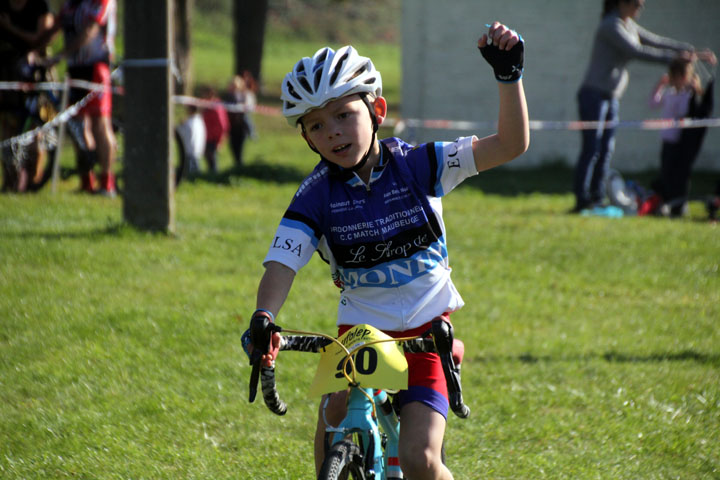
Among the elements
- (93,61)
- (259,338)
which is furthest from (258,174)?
(259,338)

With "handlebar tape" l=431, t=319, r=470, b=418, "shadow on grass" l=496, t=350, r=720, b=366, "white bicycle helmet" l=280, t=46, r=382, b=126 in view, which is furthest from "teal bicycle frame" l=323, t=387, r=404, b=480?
"shadow on grass" l=496, t=350, r=720, b=366

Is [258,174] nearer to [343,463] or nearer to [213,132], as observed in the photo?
[213,132]

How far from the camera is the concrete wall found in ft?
61.7

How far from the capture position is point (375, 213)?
130 inches

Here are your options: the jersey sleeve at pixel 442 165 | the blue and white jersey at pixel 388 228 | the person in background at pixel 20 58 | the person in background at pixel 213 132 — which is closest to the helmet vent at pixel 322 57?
the blue and white jersey at pixel 388 228

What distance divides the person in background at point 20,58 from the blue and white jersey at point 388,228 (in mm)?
7930

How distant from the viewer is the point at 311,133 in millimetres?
3250

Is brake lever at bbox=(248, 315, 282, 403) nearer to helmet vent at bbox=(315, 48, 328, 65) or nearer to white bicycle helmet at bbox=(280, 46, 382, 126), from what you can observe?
white bicycle helmet at bbox=(280, 46, 382, 126)

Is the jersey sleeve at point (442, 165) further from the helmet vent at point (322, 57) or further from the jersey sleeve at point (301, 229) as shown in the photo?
the helmet vent at point (322, 57)

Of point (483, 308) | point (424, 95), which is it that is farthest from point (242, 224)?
point (424, 95)

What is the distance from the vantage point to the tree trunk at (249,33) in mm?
26422

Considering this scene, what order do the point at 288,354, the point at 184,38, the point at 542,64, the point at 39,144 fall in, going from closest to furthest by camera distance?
the point at 288,354 → the point at 39,144 → the point at 542,64 → the point at 184,38

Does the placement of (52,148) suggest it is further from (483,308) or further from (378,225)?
(378,225)

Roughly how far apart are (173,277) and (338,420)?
14.0 feet
